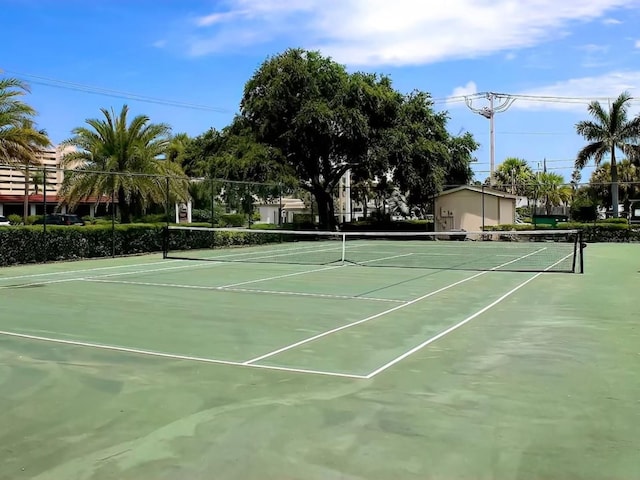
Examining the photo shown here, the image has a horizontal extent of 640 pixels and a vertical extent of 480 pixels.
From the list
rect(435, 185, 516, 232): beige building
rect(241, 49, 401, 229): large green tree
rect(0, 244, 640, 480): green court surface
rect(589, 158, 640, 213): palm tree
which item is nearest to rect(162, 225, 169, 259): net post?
rect(0, 244, 640, 480): green court surface

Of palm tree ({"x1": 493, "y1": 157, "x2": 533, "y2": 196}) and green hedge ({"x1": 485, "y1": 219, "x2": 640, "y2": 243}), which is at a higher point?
palm tree ({"x1": 493, "y1": 157, "x2": 533, "y2": 196})

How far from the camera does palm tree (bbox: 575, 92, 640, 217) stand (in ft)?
128

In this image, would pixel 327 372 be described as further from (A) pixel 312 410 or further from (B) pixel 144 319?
(B) pixel 144 319

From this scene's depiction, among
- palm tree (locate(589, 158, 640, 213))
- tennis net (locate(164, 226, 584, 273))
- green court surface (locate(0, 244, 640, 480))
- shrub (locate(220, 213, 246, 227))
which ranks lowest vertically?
green court surface (locate(0, 244, 640, 480))

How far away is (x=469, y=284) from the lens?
13930mm

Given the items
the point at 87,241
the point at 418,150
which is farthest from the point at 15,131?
the point at 418,150

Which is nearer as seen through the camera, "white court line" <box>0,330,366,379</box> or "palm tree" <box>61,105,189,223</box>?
"white court line" <box>0,330,366,379</box>

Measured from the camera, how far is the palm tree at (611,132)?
3916cm

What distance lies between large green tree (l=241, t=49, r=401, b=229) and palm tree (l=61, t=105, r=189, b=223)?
6309 mm

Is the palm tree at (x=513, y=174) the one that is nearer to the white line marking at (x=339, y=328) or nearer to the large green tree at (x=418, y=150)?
the large green tree at (x=418, y=150)

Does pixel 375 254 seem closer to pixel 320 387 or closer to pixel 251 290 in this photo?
pixel 251 290

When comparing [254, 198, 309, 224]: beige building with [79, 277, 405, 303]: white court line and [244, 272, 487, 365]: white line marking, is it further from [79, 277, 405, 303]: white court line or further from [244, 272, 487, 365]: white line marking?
[244, 272, 487, 365]: white line marking

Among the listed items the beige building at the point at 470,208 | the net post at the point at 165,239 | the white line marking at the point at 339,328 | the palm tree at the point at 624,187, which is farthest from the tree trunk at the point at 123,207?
the palm tree at the point at 624,187

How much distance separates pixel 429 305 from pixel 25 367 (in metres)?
6.36
